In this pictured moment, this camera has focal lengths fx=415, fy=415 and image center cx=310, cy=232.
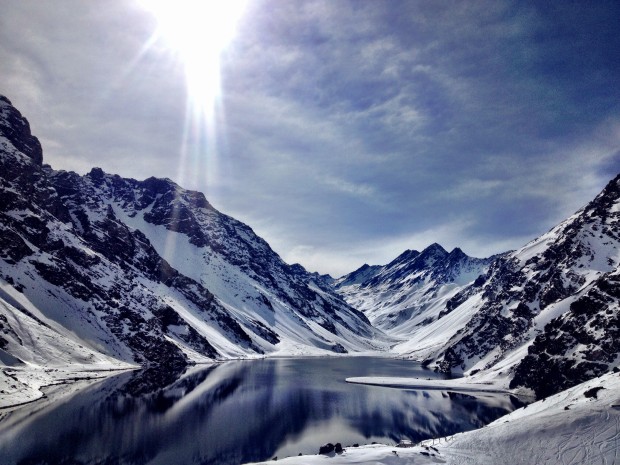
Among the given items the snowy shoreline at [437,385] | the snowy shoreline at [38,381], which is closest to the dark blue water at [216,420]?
the snowy shoreline at [38,381]

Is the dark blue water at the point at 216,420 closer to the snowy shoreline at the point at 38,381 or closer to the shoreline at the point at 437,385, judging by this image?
the snowy shoreline at the point at 38,381

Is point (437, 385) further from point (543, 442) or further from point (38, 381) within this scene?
point (38, 381)

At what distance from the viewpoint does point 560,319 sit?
108m

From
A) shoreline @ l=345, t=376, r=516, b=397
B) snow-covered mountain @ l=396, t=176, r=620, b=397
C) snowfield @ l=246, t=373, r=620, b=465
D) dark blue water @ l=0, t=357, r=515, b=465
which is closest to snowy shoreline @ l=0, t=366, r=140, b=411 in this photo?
dark blue water @ l=0, t=357, r=515, b=465

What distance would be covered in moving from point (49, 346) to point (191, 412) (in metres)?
69.7

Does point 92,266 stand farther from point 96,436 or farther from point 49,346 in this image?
point 96,436

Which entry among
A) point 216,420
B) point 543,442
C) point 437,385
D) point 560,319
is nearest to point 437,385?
point 437,385

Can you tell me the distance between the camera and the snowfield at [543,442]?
4369 cm

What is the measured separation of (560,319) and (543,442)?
72.0 metres

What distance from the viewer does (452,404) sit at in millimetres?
105688

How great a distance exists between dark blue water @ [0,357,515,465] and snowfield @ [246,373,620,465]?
48.9 feet

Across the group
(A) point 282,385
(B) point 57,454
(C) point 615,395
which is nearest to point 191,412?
(B) point 57,454

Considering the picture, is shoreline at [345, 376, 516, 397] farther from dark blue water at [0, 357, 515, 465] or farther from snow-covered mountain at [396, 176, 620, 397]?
dark blue water at [0, 357, 515, 465]

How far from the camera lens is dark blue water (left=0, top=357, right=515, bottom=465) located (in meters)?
59.1
